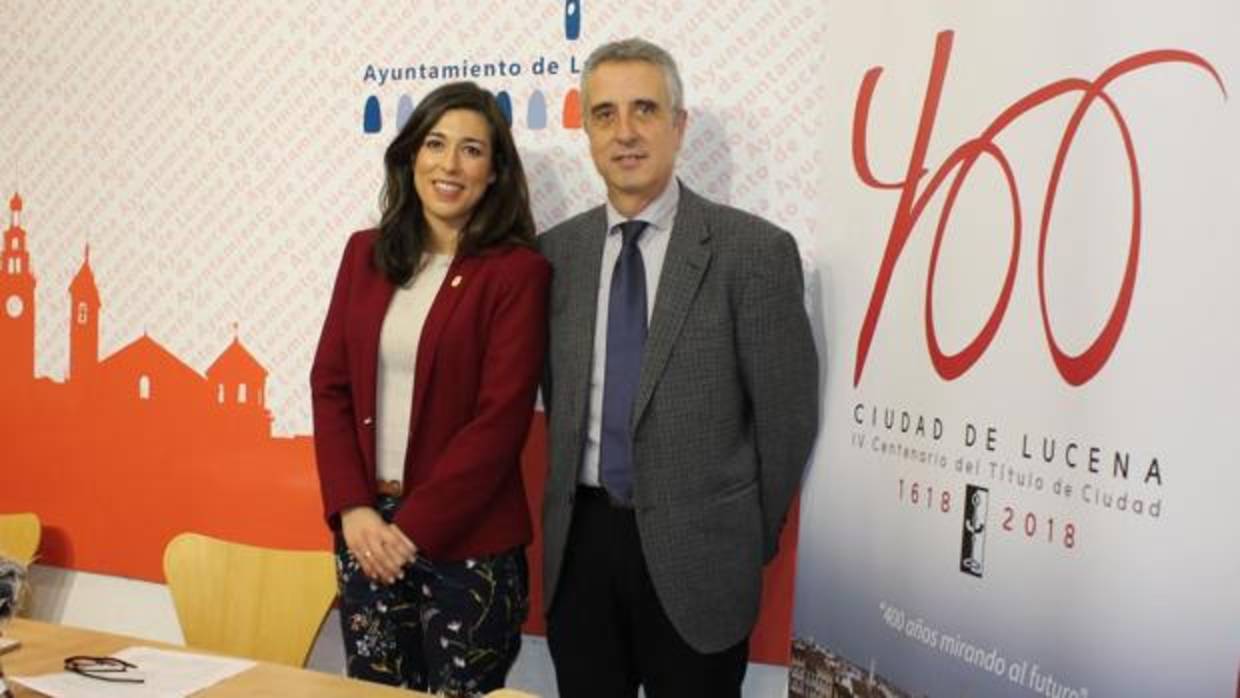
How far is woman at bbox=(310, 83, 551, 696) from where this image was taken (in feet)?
7.55

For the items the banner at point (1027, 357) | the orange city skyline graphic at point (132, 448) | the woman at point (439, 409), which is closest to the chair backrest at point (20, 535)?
the orange city skyline graphic at point (132, 448)

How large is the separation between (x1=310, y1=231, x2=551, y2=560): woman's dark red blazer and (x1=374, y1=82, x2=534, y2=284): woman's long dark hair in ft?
0.15

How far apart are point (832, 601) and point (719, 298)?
68cm

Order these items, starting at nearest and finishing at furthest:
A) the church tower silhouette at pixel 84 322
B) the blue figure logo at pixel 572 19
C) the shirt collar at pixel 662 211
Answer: the shirt collar at pixel 662 211
the blue figure logo at pixel 572 19
the church tower silhouette at pixel 84 322

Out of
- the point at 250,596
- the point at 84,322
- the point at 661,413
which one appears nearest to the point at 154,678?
the point at 250,596

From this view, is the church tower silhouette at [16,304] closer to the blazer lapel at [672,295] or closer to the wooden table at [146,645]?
the wooden table at [146,645]

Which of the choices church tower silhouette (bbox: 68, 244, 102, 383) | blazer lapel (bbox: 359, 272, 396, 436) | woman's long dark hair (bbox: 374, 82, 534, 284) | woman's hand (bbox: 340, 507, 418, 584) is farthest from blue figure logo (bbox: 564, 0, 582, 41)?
church tower silhouette (bbox: 68, 244, 102, 383)

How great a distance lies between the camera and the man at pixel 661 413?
2.24 metres

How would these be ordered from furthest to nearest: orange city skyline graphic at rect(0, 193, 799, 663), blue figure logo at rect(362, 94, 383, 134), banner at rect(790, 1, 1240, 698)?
orange city skyline graphic at rect(0, 193, 799, 663), blue figure logo at rect(362, 94, 383, 134), banner at rect(790, 1, 1240, 698)

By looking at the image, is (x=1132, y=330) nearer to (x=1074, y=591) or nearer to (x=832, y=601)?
(x=1074, y=591)

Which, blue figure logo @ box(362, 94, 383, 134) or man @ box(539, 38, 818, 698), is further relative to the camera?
blue figure logo @ box(362, 94, 383, 134)

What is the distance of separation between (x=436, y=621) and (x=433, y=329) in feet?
1.93

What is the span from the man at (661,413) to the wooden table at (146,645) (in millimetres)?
688

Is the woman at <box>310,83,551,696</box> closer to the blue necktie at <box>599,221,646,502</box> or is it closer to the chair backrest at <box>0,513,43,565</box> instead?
the blue necktie at <box>599,221,646,502</box>
